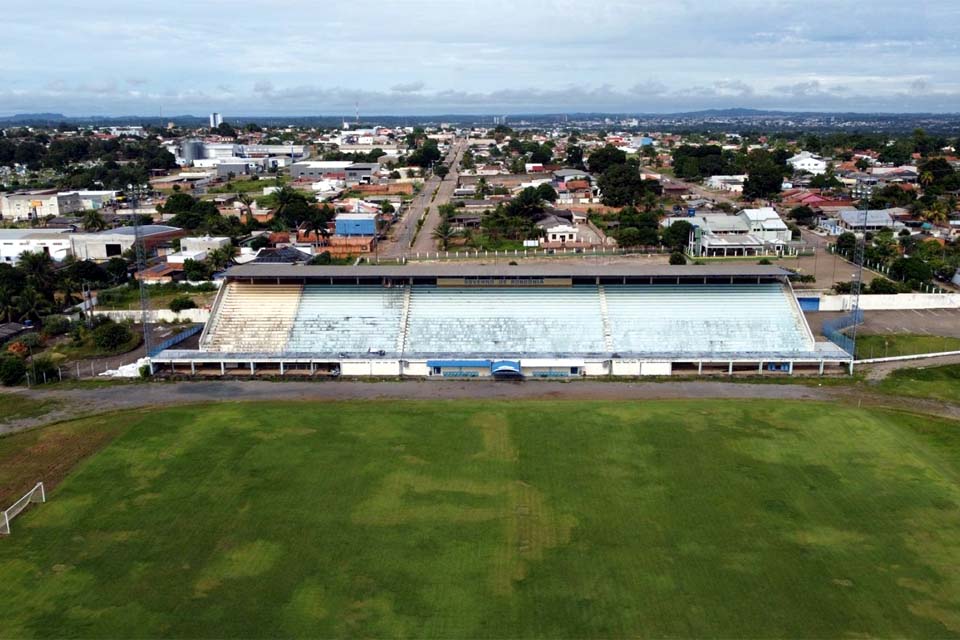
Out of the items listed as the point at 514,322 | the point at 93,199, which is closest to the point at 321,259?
the point at 514,322

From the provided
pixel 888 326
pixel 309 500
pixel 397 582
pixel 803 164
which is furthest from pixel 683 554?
pixel 803 164

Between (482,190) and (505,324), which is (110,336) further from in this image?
(482,190)

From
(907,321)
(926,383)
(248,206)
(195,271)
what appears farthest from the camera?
(248,206)

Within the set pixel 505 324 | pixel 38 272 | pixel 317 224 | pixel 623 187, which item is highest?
pixel 623 187

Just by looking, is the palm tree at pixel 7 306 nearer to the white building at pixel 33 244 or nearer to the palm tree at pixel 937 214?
the white building at pixel 33 244

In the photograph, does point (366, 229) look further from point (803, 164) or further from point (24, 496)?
point (803, 164)

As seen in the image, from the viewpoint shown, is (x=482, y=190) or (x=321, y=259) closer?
(x=321, y=259)

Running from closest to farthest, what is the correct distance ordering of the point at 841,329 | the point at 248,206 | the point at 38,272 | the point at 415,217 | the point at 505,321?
the point at 505,321, the point at 841,329, the point at 38,272, the point at 248,206, the point at 415,217
